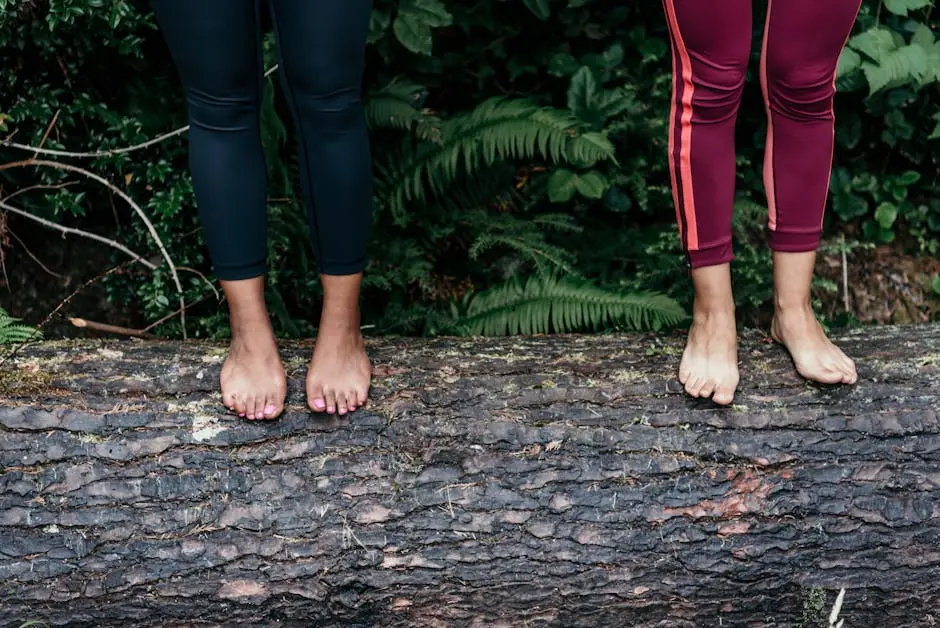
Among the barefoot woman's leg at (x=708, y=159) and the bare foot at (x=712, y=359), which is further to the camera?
the bare foot at (x=712, y=359)

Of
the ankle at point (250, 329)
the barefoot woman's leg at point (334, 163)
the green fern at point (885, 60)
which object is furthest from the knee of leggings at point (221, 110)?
the green fern at point (885, 60)

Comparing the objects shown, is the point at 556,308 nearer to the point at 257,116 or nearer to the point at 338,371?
the point at 338,371

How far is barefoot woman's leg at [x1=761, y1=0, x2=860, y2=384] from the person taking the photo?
88.9 inches

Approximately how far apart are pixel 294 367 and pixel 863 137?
3.13 meters

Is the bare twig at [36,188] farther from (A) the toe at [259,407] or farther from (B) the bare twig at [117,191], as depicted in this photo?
(A) the toe at [259,407]

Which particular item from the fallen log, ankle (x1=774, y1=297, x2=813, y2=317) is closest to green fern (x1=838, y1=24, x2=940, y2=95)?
ankle (x1=774, y1=297, x2=813, y2=317)

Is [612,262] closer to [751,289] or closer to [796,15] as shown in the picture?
[751,289]

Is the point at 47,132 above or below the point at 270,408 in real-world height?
above

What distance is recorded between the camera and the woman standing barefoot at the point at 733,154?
224 centimetres

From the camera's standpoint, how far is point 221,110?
7.11ft

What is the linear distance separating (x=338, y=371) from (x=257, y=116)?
0.71 meters

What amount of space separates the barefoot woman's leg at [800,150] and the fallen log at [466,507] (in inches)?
7.6

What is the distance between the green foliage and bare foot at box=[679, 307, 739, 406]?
69cm

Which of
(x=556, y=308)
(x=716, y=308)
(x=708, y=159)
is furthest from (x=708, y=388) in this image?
(x=556, y=308)
